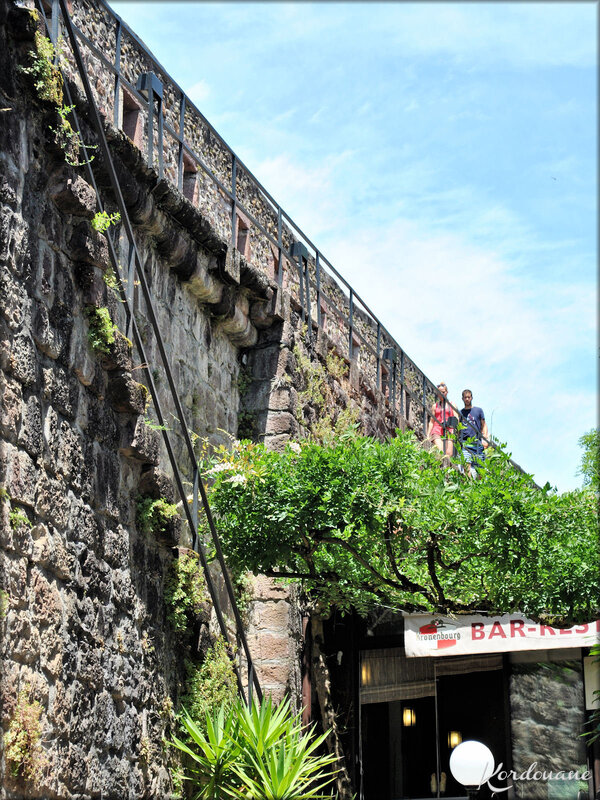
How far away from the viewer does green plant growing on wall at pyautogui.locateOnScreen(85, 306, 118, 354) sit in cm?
634

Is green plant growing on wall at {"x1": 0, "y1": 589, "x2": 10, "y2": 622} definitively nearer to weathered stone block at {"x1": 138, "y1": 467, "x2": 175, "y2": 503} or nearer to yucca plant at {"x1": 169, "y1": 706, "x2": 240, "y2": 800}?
weathered stone block at {"x1": 138, "y1": 467, "x2": 175, "y2": 503}

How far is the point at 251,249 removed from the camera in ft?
46.0

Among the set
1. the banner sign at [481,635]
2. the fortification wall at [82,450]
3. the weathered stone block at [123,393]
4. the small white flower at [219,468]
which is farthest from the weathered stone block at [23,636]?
the banner sign at [481,635]

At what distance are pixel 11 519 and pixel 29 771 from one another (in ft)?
3.94

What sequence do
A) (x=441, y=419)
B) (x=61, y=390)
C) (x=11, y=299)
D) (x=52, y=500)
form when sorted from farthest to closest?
(x=441, y=419) < (x=61, y=390) < (x=52, y=500) < (x=11, y=299)

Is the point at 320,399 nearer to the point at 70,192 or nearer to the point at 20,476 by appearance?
the point at 70,192

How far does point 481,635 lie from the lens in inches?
396

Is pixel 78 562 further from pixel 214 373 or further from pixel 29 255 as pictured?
pixel 214 373

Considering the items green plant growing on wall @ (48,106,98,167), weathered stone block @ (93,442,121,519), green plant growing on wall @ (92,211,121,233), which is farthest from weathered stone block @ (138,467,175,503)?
green plant growing on wall @ (48,106,98,167)

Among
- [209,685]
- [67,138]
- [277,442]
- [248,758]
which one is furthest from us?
[277,442]

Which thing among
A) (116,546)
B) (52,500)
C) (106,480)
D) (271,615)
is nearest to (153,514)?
(116,546)

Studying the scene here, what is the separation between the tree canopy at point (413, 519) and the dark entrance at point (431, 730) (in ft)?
9.04

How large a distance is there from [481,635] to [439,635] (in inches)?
15.0

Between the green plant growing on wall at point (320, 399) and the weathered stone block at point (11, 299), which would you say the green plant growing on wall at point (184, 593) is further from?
the green plant growing on wall at point (320, 399)
